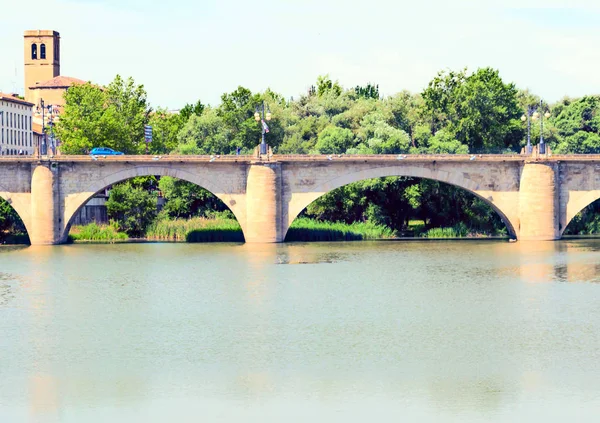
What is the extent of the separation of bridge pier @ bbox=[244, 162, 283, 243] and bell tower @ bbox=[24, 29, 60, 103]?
247ft

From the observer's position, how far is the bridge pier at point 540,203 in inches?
2798

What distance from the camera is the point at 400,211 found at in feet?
260

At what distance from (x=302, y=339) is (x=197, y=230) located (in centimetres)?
4008

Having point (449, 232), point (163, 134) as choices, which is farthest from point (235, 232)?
point (163, 134)

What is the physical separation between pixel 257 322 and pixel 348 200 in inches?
1525

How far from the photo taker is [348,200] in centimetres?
7775

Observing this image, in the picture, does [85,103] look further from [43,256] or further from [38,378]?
[38,378]

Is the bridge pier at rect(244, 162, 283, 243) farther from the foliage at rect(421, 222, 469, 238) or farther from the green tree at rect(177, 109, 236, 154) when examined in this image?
the green tree at rect(177, 109, 236, 154)

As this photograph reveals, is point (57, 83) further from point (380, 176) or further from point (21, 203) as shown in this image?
point (380, 176)

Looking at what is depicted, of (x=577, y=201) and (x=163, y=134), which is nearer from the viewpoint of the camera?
(x=577, y=201)

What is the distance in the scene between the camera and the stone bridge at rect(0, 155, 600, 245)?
71.1m

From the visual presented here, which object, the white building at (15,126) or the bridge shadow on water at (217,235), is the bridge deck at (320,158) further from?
the white building at (15,126)

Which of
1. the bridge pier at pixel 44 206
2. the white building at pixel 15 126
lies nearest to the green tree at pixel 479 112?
the bridge pier at pixel 44 206

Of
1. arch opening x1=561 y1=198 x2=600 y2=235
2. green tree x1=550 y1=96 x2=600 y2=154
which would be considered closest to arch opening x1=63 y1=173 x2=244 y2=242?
arch opening x1=561 y1=198 x2=600 y2=235
